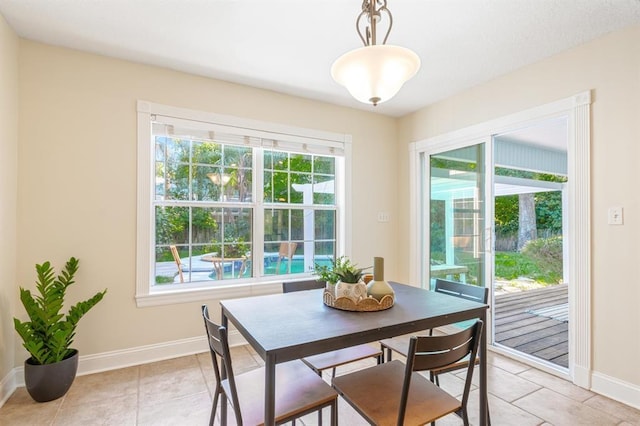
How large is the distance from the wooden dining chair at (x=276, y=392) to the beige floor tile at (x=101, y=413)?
90cm

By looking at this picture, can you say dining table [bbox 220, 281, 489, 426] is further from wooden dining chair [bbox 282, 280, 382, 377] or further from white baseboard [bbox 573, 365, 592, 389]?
white baseboard [bbox 573, 365, 592, 389]

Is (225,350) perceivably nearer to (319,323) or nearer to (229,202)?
(319,323)

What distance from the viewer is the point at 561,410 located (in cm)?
216

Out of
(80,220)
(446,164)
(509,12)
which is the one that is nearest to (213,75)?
(80,220)

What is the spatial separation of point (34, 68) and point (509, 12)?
346cm

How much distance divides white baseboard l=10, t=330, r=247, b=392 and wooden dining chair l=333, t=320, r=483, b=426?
1.93 meters

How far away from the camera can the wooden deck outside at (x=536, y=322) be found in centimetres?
300

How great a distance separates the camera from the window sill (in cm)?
288

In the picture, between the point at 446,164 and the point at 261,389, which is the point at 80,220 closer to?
the point at 261,389

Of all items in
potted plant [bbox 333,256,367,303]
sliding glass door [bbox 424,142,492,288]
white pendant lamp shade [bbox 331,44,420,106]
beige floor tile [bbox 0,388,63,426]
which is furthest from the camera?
sliding glass door [bbox 424,142,492,288]

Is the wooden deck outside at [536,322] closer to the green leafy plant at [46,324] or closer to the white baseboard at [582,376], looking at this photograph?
the white baseboard at [582,376]

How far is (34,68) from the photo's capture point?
2508mm

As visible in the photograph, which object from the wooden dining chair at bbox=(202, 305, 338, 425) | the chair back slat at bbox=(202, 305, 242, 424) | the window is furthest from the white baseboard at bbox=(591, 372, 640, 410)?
the chair back slat at bbox=(202, 305, 242, 424)

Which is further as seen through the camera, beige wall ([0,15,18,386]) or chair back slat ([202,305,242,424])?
beige wall ([0,15,18,386])
